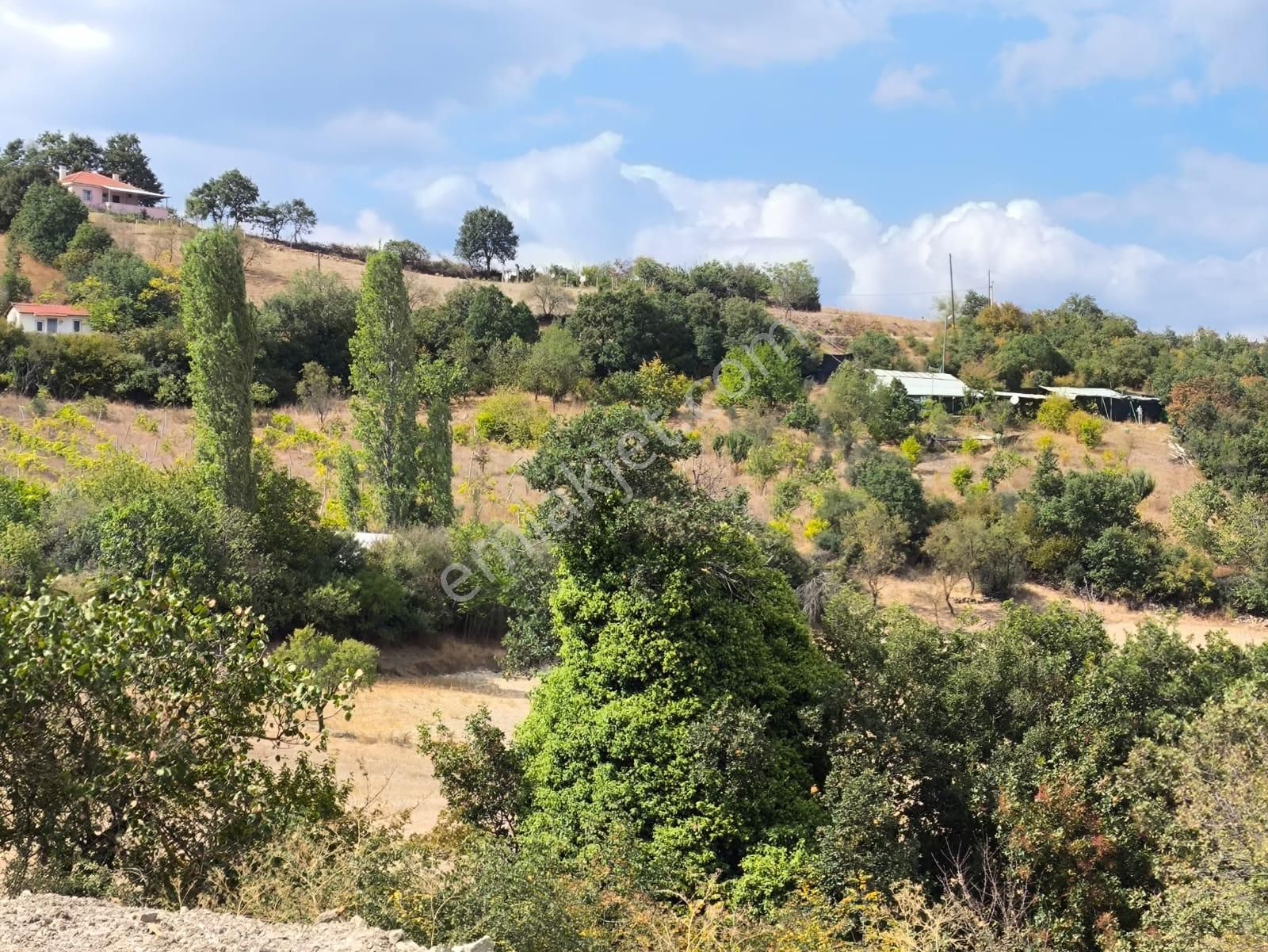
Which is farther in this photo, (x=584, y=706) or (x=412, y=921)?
(x=584, y=706)

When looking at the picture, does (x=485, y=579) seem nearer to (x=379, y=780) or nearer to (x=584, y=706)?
(x=379, y=780)

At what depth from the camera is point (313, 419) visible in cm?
4275

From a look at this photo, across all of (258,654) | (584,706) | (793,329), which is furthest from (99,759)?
(793,329)

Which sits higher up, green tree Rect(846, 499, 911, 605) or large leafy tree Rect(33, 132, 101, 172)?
large leafy tree Rect(33, 132, 101, 172)

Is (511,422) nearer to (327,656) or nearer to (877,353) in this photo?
(327,656)

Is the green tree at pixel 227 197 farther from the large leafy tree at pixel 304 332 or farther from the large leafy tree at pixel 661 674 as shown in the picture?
the large leafy tree at pixel 661 674

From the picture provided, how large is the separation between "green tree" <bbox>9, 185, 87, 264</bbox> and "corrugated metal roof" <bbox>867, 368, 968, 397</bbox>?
39399 millimetres

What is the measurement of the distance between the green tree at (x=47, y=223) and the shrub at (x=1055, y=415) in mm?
45796

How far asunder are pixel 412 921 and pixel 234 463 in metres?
18.4

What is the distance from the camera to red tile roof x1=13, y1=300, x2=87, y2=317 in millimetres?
44625

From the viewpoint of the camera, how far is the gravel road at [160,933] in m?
6.73

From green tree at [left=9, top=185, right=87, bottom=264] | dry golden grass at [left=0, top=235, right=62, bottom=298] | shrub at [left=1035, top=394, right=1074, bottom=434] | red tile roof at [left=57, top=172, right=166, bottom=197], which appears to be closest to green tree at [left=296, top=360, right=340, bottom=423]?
dry golden grass at [left=0, top=235, right=62, bottom=298]

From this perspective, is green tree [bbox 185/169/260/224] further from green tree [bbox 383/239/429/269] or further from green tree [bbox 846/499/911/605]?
green tree [bbox 846/499/911/605]

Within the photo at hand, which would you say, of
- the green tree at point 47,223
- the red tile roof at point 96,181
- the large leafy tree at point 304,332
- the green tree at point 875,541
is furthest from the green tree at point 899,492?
the red tile roof at point 96,181
